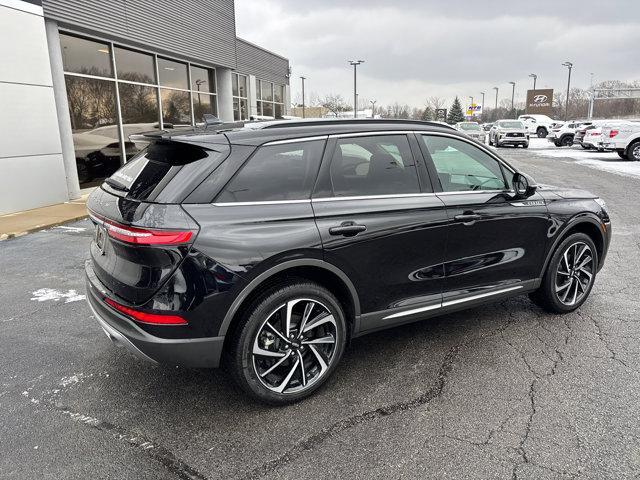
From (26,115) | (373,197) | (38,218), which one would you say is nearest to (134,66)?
(26,115)

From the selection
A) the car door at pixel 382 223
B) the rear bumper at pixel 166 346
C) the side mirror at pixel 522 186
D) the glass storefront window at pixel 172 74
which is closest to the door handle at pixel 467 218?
the car door at pixel 382 223

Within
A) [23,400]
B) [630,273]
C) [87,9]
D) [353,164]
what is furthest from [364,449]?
[87,9]

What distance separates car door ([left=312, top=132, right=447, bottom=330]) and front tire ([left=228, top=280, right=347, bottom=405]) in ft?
0.83

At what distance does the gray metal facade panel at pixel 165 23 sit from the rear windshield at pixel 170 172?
352 inches

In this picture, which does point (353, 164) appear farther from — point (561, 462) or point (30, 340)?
point (30, 340)

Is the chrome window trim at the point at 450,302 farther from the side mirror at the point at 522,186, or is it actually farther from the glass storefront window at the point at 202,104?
the glass storefront window at the point at 202,104

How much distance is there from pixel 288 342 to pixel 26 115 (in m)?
9.10

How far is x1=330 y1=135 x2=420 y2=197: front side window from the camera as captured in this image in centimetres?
321

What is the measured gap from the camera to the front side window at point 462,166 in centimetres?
368

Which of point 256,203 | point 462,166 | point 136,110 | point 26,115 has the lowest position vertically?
point 256,203

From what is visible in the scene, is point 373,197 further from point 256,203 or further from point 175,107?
point 175,107

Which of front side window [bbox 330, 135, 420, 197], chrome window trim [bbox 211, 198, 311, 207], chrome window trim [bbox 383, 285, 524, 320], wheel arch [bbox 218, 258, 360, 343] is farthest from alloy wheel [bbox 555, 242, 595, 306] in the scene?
chrome window trim [bbox 211, 198, 311, 207]

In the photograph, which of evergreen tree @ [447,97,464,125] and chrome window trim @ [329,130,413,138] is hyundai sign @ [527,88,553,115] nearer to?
evergreen tree @ [447,97,464,125]

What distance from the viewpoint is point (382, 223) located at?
3.22 metres
